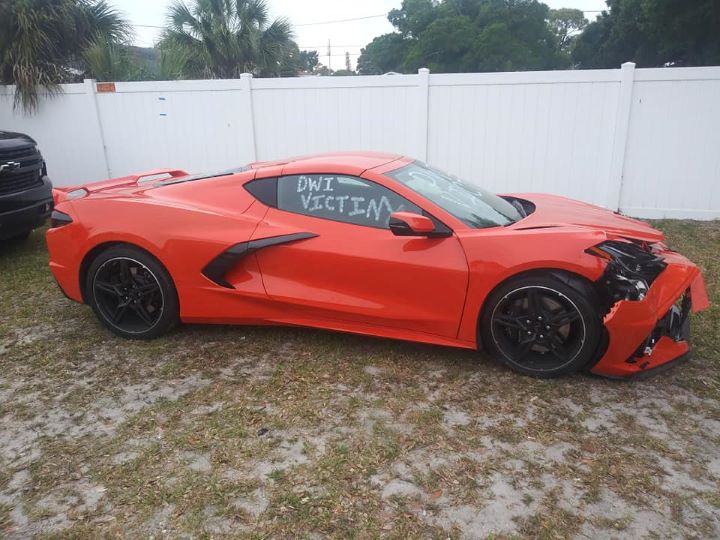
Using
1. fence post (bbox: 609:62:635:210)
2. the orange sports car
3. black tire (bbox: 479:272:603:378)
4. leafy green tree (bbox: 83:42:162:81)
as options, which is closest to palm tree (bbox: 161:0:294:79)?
leafy green tree (bbox: 83:42:162:81)

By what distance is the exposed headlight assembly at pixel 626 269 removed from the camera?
3.00 m

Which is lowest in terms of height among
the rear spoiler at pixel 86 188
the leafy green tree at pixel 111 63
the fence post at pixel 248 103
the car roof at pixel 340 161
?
the rear spoiler at pixel 86 188

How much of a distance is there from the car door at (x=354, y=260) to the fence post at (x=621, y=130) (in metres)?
5.21

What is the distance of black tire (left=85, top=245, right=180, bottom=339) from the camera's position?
3.76 meters

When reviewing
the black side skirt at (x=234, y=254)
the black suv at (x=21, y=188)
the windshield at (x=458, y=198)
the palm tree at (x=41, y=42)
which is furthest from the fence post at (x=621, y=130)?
the palm tree at (x=41, y=42)

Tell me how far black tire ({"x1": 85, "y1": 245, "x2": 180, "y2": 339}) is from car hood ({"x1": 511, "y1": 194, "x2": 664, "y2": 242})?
7.81ft

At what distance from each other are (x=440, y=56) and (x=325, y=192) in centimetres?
4389

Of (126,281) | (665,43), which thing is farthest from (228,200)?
(665,43)

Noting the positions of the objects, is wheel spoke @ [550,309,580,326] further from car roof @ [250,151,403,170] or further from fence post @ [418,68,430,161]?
fence post @ [418,68,430,161]

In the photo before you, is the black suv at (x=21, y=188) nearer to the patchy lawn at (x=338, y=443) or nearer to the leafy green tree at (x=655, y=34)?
the patchy lawn at (x=338, y=443)

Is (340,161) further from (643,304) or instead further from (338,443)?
(643,304)

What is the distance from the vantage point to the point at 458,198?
3709 millimetres

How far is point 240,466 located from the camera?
8.46 ft

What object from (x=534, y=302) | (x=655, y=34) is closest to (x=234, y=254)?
(x=534, y=302)
